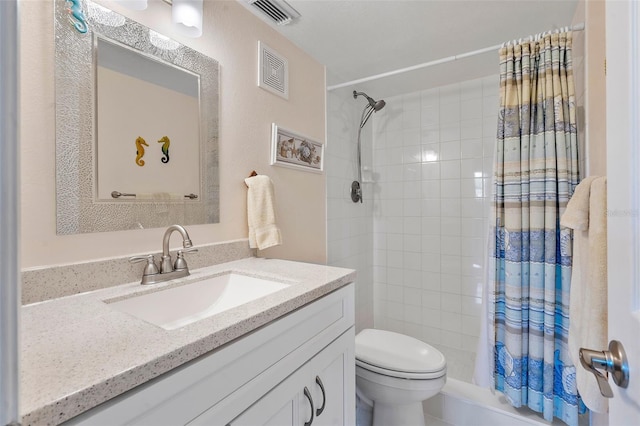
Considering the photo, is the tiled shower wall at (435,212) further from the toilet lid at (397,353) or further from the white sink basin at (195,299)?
the white sink basin at (195,299)

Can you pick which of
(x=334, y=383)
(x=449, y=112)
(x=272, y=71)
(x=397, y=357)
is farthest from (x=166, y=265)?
(x=449, y=112)

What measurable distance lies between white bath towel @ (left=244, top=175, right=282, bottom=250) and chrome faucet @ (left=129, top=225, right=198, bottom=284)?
35cm

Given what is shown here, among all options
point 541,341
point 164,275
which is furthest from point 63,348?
point 541,341

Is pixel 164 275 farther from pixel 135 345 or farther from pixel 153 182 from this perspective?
pixel 135 345

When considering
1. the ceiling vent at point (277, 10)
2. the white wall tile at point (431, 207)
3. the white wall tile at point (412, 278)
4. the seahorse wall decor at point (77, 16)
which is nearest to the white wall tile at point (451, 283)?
the white wall tile at point (412, 278)

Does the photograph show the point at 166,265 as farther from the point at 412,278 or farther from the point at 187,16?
the point at 412,278

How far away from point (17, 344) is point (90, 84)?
922mm

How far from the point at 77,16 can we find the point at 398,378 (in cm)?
179

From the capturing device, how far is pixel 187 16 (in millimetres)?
1107

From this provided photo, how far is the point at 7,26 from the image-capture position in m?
0.25

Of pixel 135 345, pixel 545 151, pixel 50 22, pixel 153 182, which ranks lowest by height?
pixel 135 345

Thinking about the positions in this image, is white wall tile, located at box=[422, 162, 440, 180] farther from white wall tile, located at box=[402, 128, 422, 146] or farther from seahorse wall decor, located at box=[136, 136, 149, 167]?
seahorse wall decor, located at box=[136, 136, 149, 167]

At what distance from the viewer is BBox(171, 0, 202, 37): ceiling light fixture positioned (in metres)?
1.09

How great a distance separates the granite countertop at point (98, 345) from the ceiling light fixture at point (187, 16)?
966mm
